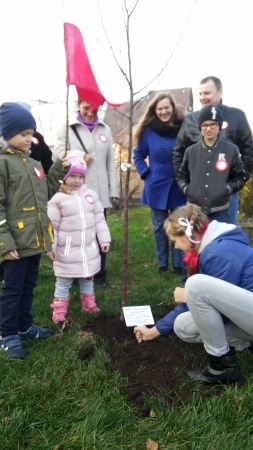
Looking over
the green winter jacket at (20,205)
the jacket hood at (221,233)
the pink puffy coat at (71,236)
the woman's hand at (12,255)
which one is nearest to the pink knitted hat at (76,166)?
the pink puffy coat at (71,236)

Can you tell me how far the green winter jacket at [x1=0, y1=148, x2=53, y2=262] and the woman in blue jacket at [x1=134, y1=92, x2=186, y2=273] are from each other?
2038mm

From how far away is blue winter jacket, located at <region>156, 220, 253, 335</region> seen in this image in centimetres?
261

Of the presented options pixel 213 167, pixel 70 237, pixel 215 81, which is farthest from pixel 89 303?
pixel 215 81

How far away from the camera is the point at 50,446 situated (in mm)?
2186

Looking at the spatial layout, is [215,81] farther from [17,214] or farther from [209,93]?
[17,214]

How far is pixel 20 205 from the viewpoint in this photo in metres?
3.17

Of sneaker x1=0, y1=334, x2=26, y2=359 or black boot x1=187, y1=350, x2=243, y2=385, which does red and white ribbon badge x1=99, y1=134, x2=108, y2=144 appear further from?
black boot x1=187, y1=350, x2=243, y2=385

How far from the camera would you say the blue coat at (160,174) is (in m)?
4.95

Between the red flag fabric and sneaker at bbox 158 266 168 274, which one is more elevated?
the red flag fabric

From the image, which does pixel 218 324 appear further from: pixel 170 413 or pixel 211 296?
pixel 170 413

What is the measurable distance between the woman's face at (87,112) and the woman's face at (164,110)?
2.36ft

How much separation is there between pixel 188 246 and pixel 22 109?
1.48 metres

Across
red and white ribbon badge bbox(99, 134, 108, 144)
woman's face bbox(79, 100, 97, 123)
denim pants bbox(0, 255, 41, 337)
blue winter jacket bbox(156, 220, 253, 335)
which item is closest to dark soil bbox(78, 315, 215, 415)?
denim pants bbox(0, 255, 41, 337)

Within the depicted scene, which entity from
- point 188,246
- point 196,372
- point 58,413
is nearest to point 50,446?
point 58,413
